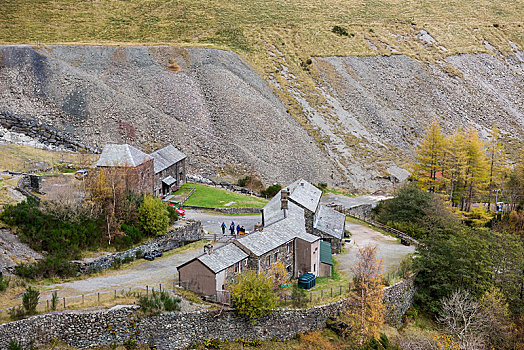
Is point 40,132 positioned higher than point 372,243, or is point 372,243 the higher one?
point 40,132

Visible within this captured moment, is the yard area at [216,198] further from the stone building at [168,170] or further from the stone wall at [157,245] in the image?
the stone wall at [157,245]

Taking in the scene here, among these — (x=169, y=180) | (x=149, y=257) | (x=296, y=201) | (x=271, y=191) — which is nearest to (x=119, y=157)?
(x=169, y=180)

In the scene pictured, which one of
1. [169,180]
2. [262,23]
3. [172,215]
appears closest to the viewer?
[172,215]

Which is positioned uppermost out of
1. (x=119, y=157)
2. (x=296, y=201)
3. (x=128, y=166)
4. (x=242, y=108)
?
(x=242, y=108)

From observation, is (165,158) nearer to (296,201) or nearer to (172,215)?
(172,215)

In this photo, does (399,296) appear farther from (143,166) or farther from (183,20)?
(183,20)

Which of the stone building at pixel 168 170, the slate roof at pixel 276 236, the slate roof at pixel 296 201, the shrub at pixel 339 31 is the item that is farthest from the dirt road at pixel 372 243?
the shrub at pixel 339 31
